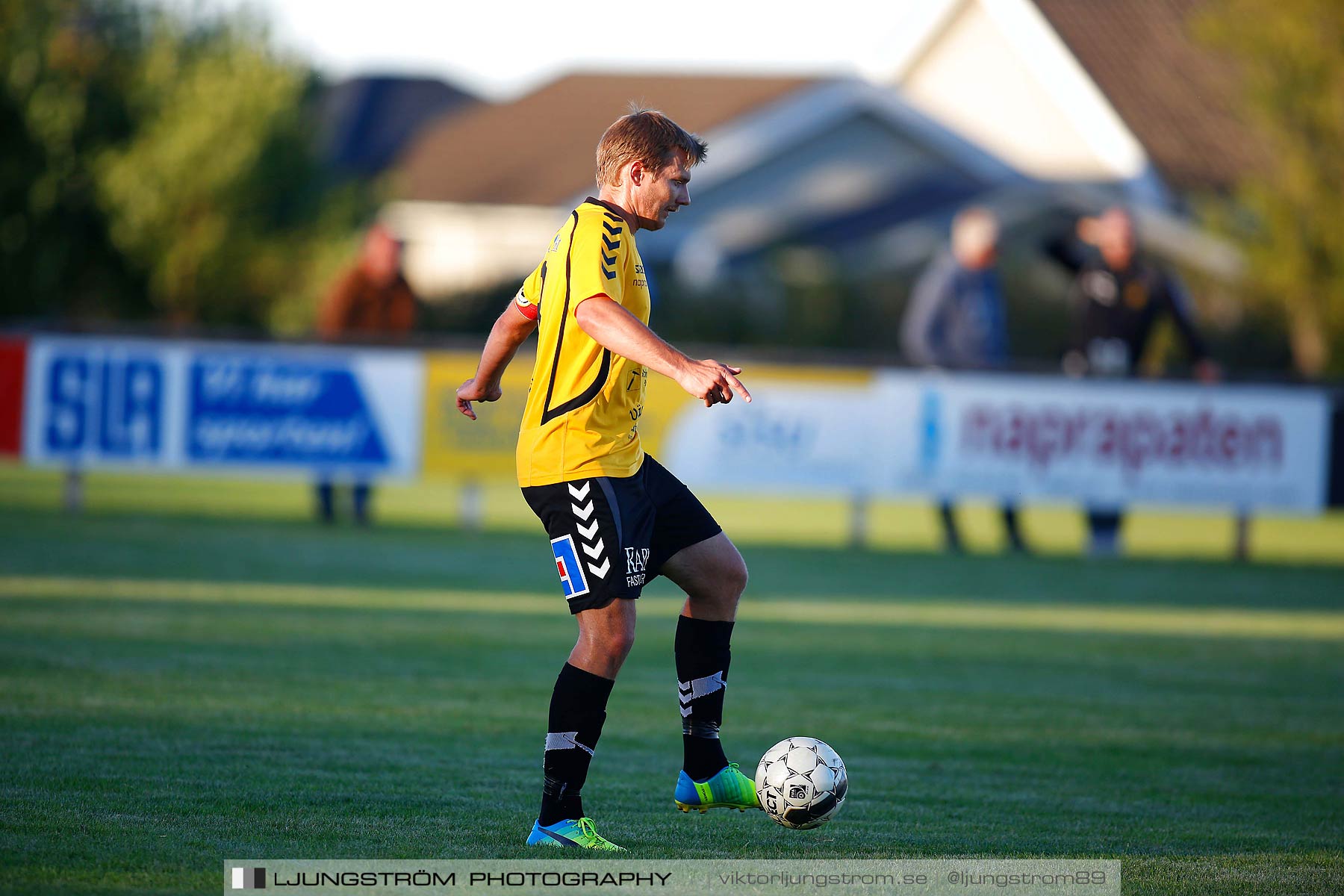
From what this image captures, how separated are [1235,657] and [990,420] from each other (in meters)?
5.86

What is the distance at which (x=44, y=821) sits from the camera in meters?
4.89

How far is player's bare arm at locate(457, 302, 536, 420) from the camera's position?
5.35m

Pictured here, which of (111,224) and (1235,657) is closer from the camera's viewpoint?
(1235,657)

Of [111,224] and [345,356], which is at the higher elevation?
[111,224]

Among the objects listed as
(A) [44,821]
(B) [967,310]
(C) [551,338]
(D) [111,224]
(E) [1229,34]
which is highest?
(E) [1229,34]

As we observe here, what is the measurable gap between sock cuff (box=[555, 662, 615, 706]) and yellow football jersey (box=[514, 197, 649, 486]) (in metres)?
0.57

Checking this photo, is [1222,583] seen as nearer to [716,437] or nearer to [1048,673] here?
[716,437]

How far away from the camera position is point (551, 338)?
5.07 meters

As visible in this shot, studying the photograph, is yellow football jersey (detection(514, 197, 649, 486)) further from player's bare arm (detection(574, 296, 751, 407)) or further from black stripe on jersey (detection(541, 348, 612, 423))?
player's bare arm (detection(574, 296, 751, 407))

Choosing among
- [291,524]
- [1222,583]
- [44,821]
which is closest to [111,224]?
[291,524]

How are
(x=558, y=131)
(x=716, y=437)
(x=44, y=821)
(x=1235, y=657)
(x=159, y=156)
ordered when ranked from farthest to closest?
(x=558, y=131) < (x=159, y=156) < (x=716, y=437) < (x=1235, y=657) < (x=44, y=821)

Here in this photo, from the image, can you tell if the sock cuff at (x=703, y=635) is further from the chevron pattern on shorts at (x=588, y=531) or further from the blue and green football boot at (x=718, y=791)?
the chevron pattern on shorts at (x=588, y=531)

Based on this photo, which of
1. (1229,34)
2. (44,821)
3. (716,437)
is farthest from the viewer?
(1229,34)

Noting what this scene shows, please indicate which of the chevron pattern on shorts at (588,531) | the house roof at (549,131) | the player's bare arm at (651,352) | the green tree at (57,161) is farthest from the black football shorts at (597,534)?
the house roof at (549,131)
